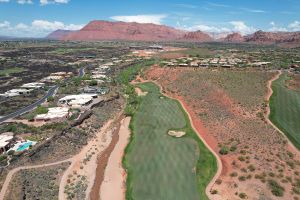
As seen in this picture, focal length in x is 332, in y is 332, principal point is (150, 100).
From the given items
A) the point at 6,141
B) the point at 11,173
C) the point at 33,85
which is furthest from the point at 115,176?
the point at 33,85

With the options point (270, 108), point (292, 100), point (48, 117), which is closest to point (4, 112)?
point (48, 117)

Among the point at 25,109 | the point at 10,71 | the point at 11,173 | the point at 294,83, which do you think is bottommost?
the point at 10,71

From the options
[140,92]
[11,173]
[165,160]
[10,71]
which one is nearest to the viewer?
[11,173]

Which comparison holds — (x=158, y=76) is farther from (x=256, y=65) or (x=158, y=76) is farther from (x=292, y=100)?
(x=292, y=100)

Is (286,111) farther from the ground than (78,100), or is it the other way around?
(286,111)

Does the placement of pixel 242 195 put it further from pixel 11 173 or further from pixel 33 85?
pixel 33 85

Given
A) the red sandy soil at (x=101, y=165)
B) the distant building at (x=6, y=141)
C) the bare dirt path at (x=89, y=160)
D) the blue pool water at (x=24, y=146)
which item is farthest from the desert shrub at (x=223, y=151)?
the distant building at (x=6, y=141)
